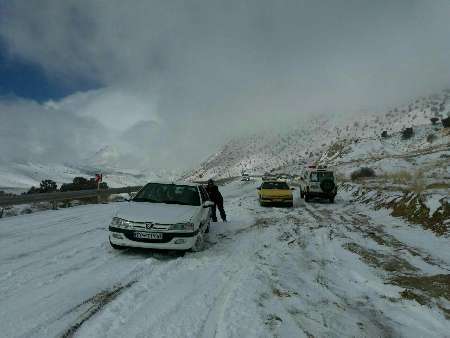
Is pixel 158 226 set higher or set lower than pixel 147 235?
higher

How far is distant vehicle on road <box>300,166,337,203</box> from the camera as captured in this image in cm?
2269

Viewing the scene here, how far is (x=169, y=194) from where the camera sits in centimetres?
1011

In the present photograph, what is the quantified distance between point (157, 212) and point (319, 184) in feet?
53.6

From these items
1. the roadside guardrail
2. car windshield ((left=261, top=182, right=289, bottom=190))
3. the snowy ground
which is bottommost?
the snowy ground

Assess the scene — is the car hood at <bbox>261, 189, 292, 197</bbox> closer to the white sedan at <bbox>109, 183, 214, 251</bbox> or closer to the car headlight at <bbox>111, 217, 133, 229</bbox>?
the white sedan at <bbox>109, 183, 214, 251</bbox>

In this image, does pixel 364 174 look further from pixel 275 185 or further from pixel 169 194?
pixel 169 194

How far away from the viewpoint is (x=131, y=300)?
516cm

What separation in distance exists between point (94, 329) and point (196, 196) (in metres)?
6.00

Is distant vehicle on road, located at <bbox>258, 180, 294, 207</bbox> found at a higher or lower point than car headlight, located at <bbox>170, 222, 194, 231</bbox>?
higher

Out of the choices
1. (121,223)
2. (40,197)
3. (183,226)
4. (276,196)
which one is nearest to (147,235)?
(121,223)

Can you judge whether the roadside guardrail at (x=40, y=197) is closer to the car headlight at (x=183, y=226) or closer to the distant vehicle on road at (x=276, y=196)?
the distant vehicle on road at (x=276, y=196)

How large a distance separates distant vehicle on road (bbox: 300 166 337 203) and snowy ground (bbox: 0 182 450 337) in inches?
469

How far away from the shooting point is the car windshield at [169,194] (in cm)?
972

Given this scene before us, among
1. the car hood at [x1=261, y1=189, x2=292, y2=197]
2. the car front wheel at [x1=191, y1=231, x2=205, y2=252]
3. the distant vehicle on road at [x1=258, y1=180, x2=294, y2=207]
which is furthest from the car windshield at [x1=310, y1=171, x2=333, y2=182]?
the car front wheel at [x1=191, y1=231, x2=205, y2=252]
